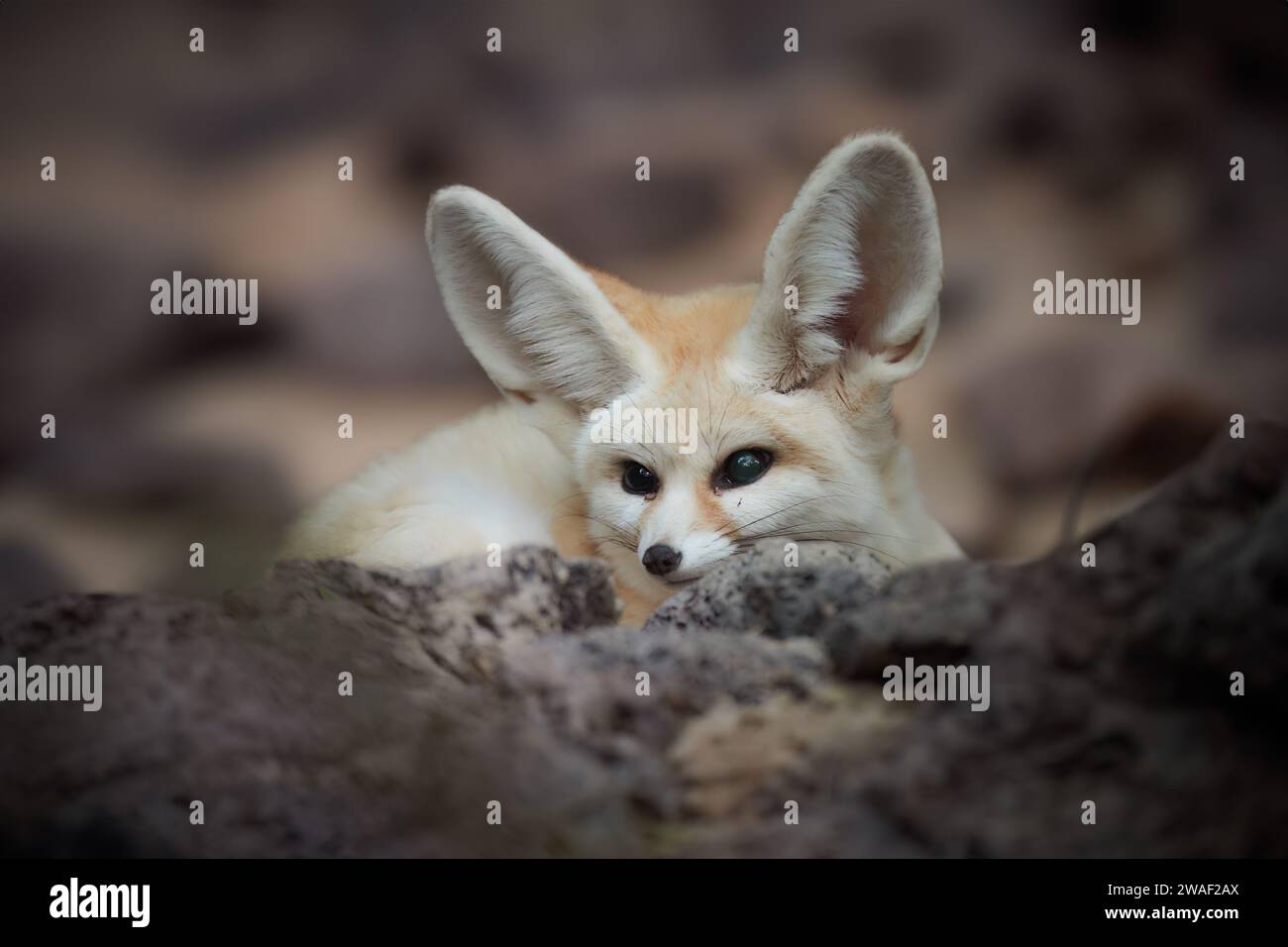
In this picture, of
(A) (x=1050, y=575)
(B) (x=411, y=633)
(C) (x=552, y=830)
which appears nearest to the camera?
(C) (x=552, y=830)

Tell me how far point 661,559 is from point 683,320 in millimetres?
761

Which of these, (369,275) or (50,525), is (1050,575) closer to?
(369,275)

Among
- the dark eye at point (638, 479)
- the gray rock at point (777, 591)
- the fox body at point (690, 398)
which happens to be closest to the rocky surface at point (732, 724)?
the gray rock at point (777, 591)

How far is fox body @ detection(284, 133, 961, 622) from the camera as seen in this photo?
8.70 ft

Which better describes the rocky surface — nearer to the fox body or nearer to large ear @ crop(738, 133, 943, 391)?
the fox body

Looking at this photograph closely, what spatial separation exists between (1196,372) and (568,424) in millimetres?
1965

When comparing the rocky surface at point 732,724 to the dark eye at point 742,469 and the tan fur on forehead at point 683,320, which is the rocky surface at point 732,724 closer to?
the dark eye at point 742,469

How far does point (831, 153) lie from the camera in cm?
260

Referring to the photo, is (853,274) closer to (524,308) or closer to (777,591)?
(524,308)

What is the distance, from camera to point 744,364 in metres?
2.82

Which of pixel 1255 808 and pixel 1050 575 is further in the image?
pixel 1050 575

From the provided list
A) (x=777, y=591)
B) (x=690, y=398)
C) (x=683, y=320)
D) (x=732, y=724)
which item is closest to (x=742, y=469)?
(x=690, y=398)

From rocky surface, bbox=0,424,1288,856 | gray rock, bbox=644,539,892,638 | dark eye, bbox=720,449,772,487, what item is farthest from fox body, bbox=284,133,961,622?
rocky surface, bbox=0,424,1288,856

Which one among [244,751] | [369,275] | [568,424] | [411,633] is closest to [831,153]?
[568,424]
